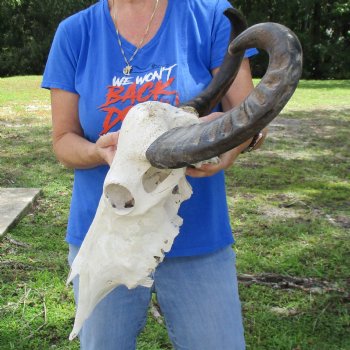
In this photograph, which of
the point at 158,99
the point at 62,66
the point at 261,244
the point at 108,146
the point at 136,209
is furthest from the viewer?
the point at 261,244

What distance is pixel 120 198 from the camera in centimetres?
160

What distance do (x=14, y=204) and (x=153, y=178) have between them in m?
4.20

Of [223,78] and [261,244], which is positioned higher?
[223,78]

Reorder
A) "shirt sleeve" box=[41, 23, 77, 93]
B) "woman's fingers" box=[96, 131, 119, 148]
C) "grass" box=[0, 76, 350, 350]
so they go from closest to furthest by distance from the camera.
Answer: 1. "woman's fingers" box=[96, 131, 119, 148]
2. "shirt sleeve" box=[41, 23, 77, 93]
3. "grass" box=[0, 76, 350, 350]

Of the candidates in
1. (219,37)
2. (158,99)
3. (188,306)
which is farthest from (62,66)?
(188,306)

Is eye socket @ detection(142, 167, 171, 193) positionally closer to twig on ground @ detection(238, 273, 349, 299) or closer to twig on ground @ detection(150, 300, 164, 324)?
twig on ground @ detection(150, 300, 164, 324)

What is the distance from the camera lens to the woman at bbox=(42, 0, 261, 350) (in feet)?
6.03

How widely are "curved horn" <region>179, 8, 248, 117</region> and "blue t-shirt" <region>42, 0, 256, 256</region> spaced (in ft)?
0.32

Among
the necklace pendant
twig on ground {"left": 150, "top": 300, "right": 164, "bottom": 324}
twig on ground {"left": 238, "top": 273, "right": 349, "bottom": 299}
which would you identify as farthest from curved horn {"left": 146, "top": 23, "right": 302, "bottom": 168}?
twig on ground {"left": 238, "top": 273, "right": 349, "bottom": 299}

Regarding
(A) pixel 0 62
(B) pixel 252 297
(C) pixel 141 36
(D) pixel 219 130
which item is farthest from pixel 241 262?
(A) pixel 0 62

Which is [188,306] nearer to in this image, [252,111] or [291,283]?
[252,111]

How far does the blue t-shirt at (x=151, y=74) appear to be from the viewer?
1831 mm

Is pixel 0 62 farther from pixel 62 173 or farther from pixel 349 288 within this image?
pixel 349 288

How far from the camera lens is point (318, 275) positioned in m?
4.25
